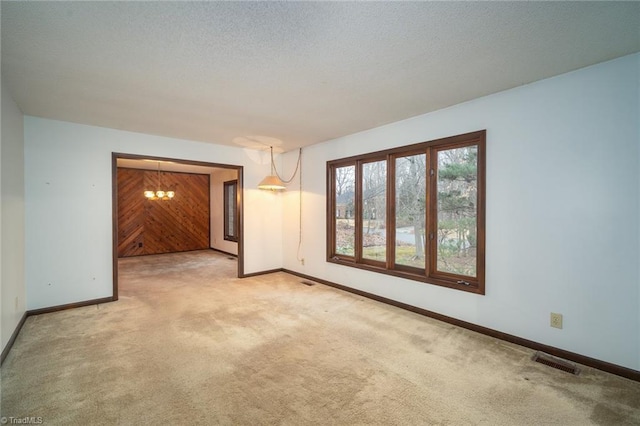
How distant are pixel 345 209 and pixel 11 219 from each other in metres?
4.10

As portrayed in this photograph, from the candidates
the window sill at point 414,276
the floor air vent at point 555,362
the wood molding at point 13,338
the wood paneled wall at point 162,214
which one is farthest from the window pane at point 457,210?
the wood paneled wall at point 162,214

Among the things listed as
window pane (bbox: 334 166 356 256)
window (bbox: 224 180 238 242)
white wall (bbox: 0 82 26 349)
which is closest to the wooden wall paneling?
window (bbox: 224 180 238 242)

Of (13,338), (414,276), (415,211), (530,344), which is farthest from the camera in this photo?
(415,211)

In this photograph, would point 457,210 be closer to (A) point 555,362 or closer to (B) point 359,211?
(B) point 359,211

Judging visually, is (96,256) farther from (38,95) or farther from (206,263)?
(206,263)

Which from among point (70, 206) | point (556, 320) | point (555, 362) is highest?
point (70, 206)

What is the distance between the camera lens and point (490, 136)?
3.15 meters

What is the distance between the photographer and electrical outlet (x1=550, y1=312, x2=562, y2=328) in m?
2.69

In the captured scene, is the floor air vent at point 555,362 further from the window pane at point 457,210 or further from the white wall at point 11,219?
the white wall at point 11,219

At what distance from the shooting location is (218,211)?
29.9 ft

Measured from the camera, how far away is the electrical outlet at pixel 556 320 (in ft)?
8.84

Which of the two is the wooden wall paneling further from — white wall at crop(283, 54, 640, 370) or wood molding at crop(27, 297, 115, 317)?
white wall at crop(283, 54, 640, 370)

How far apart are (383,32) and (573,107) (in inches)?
75.6

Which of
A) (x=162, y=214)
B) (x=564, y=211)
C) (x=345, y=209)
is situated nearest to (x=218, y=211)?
(x=162, y=214)
